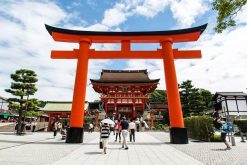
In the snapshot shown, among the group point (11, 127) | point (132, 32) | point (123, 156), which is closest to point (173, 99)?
point (132, 32)

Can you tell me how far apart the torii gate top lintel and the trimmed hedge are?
18.0 ft

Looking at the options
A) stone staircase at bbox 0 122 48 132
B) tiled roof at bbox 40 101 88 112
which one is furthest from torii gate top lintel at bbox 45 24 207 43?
stone staircase at bbox 0 122 48 132

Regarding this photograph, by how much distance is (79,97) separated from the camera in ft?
35.1

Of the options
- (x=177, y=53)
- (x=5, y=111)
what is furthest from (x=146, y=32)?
(x=5, y=111)

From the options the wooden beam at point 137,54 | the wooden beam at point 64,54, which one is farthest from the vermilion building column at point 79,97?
the wooden beam at point 137,54

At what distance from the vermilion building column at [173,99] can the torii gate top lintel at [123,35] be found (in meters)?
0.55

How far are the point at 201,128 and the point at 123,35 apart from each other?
8.13 metres

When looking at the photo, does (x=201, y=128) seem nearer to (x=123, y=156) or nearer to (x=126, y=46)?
(x=126, y=46)

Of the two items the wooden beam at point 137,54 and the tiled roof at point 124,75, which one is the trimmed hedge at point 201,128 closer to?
the wooden beam at point 137,54

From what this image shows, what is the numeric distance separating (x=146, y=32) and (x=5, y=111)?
4138 centimetres

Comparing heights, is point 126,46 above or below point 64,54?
above

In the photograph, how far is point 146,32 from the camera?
1179 cm

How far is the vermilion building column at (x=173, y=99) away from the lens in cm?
1023

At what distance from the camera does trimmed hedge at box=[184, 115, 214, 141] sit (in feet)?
38.6
